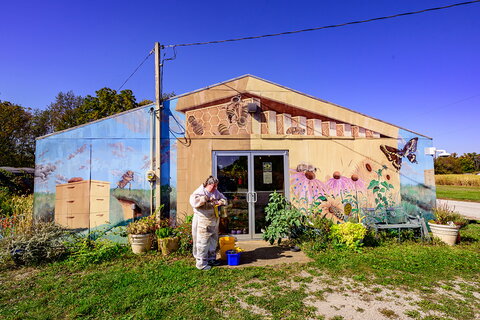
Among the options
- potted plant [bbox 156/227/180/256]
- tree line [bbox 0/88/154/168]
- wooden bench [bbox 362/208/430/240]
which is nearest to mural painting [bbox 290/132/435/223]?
wooden bench [bbox 362/208/430/240]

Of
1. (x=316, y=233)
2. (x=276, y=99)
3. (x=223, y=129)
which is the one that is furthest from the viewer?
(x=276, y=99)

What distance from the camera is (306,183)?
→ 704 cm

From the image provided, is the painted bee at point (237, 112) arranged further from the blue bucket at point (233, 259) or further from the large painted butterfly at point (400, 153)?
the large painted butterfly at point (400, 153)

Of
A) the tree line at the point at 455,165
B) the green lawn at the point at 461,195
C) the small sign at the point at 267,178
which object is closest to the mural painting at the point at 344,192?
the small sign at the point at 267,178

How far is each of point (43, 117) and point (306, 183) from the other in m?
25.0

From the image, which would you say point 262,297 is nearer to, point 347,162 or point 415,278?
point 415,278

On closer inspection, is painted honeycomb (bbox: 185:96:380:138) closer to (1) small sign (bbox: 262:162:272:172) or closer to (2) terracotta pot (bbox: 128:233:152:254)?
(1) small sign (bbox: 262:162:272:172)

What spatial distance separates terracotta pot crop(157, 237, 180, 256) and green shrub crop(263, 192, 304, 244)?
2.28m

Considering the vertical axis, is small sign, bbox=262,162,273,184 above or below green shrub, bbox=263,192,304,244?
above

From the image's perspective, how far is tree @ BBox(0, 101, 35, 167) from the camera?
16.0 m

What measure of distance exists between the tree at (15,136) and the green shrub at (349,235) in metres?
21.0

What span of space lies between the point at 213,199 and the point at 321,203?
382 cm

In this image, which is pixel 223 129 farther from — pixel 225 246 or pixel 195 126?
pixel 225 246

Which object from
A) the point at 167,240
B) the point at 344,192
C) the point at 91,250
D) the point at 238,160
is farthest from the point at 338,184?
the point at 91,250
